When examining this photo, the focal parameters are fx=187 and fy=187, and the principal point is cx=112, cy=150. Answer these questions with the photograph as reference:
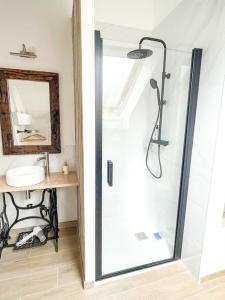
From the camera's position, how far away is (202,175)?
1.55 meters

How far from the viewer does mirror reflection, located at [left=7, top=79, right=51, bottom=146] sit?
6.44 feet

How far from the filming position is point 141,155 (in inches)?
96.0

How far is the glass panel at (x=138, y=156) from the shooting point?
181 cm

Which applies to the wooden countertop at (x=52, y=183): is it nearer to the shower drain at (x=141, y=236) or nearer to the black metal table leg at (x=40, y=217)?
the black metal table leg at (x=40, y=217)

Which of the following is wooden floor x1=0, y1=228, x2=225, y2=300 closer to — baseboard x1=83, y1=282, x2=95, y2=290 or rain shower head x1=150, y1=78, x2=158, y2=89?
baseboard x1=83, y1=282, x2=95, y2=290

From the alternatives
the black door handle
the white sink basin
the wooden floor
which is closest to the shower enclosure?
the black door handle

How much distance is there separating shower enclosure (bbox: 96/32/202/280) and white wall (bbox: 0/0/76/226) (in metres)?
0.51

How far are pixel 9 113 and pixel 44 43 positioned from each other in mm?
819

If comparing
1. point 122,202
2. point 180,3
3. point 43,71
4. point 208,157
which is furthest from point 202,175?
point 43,71

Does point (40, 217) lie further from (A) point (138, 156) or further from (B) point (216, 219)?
(B) point (216, 219)

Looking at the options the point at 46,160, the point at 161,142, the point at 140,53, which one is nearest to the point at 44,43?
the point at 140,53

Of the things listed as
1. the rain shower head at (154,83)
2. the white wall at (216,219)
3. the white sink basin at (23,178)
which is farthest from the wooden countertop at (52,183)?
the rain shower head at (154,83)

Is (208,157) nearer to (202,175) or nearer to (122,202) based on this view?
(202,175)

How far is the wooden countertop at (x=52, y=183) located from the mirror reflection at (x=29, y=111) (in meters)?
0.41
